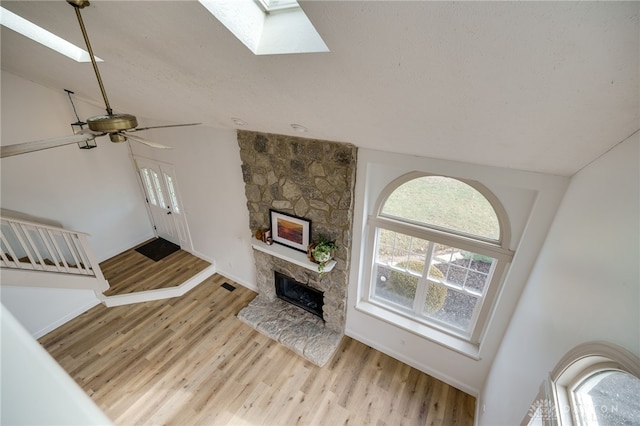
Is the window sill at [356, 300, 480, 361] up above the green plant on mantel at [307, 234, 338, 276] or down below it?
below

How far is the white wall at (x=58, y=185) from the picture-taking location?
3.86 meters

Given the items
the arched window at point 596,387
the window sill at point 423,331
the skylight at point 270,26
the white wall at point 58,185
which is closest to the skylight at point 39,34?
the skylight at point 270,26

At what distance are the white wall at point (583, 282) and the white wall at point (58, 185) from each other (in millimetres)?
5799

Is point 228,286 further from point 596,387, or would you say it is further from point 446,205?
point 596,387

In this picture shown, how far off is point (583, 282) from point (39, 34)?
4.20 metres

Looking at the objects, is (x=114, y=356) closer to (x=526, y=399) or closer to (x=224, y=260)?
(x=224, y=260)

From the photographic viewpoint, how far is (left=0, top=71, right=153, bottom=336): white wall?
12.6 ft

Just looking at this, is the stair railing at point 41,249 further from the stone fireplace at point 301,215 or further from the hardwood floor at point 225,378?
the stone fireplace at point 301,215

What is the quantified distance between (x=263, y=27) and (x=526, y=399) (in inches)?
116

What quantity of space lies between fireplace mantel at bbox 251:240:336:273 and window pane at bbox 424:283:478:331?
1.28m

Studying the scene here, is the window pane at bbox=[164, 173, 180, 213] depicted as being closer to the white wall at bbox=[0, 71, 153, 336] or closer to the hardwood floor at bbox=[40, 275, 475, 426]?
the white wall at bbox=[0, 71, 153, 336]

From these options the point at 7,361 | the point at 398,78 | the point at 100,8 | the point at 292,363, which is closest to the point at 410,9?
the point at 398,78

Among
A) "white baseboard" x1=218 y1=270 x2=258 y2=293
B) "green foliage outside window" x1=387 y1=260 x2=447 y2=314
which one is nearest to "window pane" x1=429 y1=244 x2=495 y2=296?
"green foliage outside window" x1=387 y1=260 x2=447 y2=314

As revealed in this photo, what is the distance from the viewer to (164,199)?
5.34m
